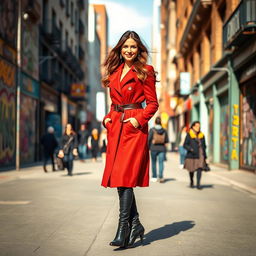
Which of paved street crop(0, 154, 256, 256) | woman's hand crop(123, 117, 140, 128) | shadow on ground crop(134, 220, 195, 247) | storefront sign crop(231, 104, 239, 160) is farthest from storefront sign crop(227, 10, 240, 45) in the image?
woman's hand crop(123, 117, 140, 128)

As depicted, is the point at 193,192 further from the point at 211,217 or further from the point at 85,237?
the point at 85,237

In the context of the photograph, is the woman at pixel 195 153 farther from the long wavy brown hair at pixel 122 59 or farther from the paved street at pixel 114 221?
the long wavy brown hair at pixel 122 59

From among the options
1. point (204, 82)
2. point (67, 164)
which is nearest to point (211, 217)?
point (67, 164)

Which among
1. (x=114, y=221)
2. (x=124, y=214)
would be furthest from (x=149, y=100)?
(x=114, y=221)

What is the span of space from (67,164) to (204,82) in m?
13.1

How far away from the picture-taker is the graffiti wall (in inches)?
668

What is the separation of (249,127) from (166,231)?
442 inches

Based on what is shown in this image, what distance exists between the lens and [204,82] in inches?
983

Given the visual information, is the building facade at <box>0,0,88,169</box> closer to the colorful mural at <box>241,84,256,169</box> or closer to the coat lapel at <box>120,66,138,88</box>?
the colorful mural at <box>241,84,256,169</box>

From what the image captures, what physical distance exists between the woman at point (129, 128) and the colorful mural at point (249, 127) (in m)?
11.6

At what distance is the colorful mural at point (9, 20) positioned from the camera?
667 inches

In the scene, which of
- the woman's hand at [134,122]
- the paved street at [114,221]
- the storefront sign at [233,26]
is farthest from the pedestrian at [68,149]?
the woman's hand at [134,122]

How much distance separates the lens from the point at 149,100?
Result: 429cm

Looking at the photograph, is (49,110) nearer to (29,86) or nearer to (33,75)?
(33,75)
